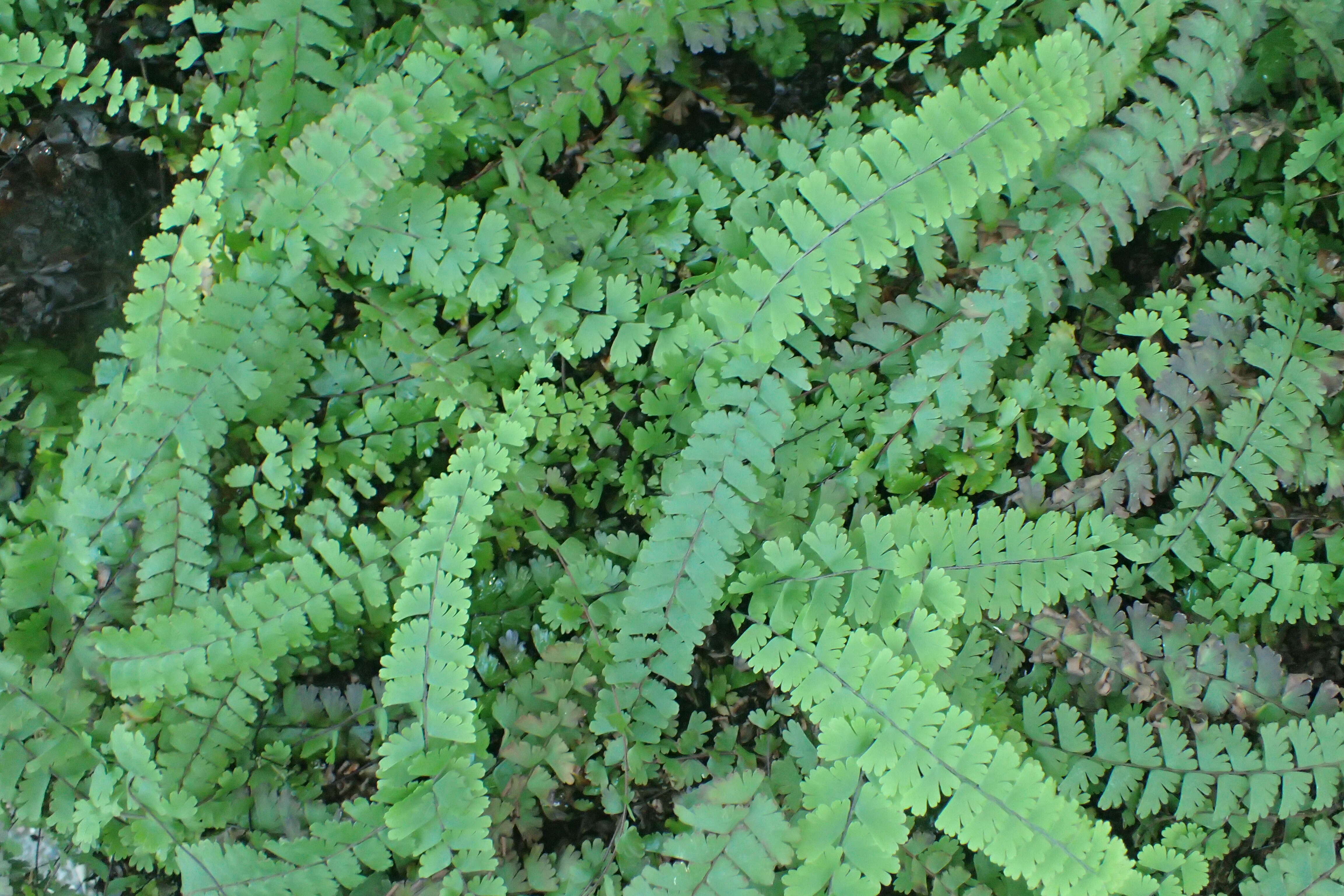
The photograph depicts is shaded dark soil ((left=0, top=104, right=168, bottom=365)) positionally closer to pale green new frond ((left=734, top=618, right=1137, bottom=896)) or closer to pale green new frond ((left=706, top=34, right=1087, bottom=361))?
pale green new frond ((left=706, top=34, right=1087, bottom=361))

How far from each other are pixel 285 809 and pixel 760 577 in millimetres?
1308

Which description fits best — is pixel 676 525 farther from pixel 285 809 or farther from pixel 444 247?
pixel 285 809

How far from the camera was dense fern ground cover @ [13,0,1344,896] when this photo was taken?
1955mm

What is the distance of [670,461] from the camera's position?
2.23m

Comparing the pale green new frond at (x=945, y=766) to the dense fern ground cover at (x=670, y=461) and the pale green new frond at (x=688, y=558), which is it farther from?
the pale green new frond at (x=688, y=558)

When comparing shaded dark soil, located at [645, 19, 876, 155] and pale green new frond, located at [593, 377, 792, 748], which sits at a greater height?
shaded dark soil, located at [645, 19, 876, 155]

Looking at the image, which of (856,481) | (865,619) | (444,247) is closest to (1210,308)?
(856,481)

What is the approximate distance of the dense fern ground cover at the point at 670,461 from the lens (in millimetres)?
1955

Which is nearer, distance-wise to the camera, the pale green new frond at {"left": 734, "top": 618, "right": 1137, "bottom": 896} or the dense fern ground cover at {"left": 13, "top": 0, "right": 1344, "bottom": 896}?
the pale green new frond at {"left": 734, "top": 618, "right": 1137, "bottom": 896}

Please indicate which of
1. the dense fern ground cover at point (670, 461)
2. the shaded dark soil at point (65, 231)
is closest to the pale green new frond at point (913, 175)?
the dense fern ground cover at point (670, 461)

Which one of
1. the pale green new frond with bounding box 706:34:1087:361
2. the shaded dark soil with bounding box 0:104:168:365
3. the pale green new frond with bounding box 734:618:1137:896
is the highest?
the pale green new frond with bounding box 706:34:1087:361

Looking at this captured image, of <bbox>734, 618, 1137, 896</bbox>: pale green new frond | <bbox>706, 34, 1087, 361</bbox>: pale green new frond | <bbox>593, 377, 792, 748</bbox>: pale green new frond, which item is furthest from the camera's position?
<bbox>593, 377, 792, 748</bbox>: pale green new frond

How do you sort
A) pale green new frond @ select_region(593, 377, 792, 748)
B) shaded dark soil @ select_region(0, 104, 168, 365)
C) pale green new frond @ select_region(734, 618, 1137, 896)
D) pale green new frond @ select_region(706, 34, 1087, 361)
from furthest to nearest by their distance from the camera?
shaded dark soil @ select_region(0, 104, 168, 365), pale green new frond @ select_region(593, 377, 792, 748), pale green new frond @ select_region(706, 34, 1087, 361), pale green new frond @ select_region(734, 618, 1137, 896)

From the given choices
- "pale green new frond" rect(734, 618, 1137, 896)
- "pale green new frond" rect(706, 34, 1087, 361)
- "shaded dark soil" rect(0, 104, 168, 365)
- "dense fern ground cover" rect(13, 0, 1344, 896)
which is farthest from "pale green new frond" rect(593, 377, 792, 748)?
"shaded dark soil" rect(0, 104, 168, 365)
